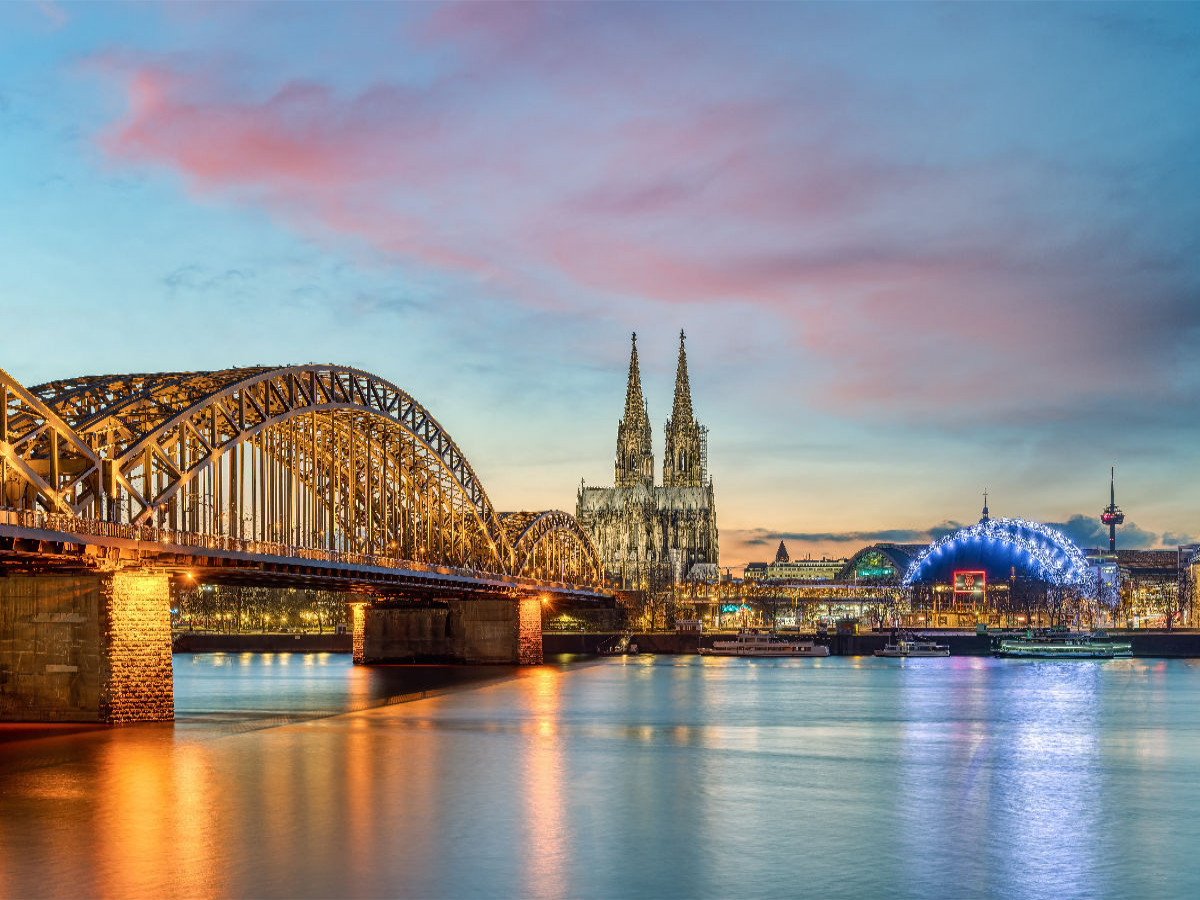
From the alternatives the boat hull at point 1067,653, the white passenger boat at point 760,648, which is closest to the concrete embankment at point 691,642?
the white passenger boat at point 760,648

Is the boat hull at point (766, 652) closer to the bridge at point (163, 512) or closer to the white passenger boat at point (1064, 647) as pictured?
the white passenger boat at point (1064, 647)

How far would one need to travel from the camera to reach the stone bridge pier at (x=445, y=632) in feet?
427

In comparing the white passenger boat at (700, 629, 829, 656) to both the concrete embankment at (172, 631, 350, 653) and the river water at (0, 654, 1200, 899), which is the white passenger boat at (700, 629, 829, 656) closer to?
the concrete embankment at (172, 631, 350, 653)

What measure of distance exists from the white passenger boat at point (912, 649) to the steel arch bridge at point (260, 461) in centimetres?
4996

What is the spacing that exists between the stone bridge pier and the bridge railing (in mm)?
33528

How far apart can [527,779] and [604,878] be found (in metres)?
17.3

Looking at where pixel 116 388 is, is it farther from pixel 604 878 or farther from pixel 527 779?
pixel 604 878

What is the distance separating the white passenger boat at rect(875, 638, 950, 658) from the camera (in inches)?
6718

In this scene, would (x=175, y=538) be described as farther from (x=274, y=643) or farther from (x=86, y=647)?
(x=274, y=643)

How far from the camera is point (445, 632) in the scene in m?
131

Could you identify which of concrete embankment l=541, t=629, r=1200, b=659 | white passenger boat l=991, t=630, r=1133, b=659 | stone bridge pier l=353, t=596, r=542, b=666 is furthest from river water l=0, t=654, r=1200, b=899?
concrete embankment l=541, t=629, r=1200, b=659

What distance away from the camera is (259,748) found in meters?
56.3

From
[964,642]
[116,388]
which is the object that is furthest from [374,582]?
[964,642]

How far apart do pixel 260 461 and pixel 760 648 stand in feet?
317
